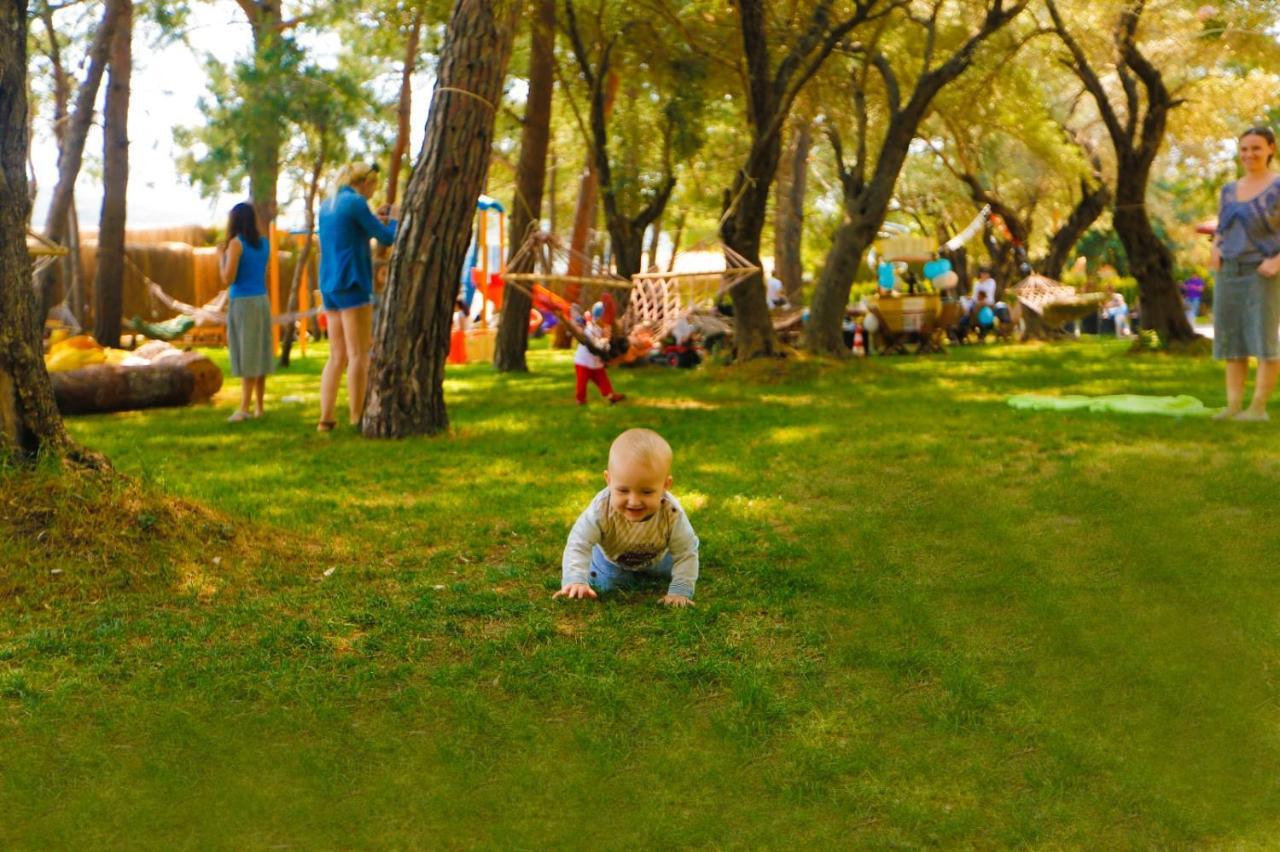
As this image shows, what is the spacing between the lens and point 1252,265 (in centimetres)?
820

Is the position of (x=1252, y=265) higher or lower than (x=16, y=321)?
higher

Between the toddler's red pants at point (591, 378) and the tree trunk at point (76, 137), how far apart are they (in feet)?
18.3

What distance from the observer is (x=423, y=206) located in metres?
8.61

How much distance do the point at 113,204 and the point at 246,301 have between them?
626 cm

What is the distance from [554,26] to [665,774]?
12.7m

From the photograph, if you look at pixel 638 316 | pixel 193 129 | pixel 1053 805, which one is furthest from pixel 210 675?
pixel 193 129

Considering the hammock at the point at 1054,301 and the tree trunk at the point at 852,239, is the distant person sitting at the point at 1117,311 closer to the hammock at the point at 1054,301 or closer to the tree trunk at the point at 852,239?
the hammock at the point at 1054,301

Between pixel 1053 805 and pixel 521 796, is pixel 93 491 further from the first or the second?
pixel 1053 805

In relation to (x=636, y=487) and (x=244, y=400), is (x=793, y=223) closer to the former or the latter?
(x=244, y=400)

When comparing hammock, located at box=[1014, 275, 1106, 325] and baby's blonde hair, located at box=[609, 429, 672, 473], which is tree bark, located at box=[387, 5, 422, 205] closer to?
hammock, located at box=[1014, 275, 1106, 325]

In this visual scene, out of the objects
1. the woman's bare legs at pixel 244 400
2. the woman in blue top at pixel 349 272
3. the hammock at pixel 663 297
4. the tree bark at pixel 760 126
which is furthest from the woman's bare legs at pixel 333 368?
the tree bark at pixel 760 126

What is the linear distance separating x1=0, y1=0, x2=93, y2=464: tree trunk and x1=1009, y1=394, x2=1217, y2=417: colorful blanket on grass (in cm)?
691

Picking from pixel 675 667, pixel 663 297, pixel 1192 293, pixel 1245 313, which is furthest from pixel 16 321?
pixel 1192 293

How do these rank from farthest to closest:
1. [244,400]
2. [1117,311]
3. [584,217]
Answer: [1117,311]
[584,217]
[244,400]
